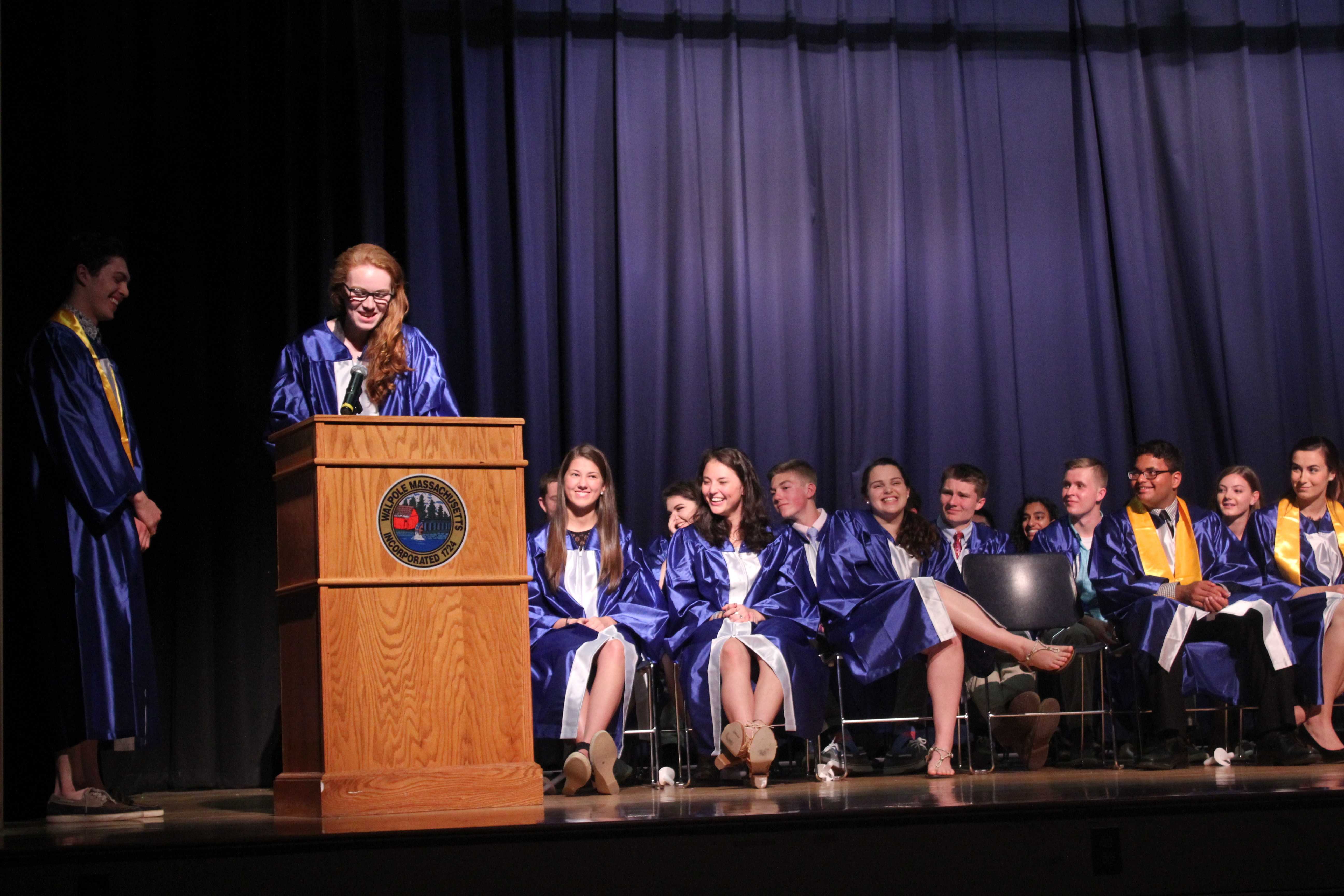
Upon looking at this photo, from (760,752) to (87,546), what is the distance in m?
1.99

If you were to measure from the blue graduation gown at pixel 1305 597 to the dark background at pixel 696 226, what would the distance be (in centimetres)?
82

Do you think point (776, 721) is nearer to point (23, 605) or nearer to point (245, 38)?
point (23, 605)

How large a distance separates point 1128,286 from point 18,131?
14.8 ft

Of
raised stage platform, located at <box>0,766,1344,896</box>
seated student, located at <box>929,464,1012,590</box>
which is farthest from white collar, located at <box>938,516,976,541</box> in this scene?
raised stage platform, located at <box>0,766,1344,896</box>

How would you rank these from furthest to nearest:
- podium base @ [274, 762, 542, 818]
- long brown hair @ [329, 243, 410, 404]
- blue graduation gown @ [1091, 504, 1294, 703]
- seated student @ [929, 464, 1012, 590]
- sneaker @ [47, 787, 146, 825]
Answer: seated student @ [929, 464, 1012, 590] → blue graduation gown @ [1091, 504, 1294, 703] → sneaker @ [47, 787, 146, 825] → long brown hair @ [329, 243, 410, 404] → podium base @ [274, 762, 542, 818]

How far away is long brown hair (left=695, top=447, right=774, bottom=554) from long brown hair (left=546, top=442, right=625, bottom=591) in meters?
0.33

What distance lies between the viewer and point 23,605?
452 centimetres

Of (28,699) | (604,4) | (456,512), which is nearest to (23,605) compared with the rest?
(28,699)

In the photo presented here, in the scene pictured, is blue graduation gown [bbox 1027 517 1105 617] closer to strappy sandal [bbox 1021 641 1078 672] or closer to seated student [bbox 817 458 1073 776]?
seated student [bbox 817 458 1073 776]

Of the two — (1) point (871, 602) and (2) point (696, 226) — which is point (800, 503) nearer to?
(1) point (871, 602)

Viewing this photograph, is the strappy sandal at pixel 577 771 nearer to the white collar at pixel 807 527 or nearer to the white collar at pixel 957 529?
the white collar at pixel 807 527

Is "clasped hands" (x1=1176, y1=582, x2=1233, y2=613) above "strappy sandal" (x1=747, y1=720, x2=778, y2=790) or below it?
above

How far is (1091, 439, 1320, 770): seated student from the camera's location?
4703 millimetres

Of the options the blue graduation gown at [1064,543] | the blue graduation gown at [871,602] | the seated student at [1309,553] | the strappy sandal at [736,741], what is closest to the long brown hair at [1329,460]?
the seated student at [1309,553]
